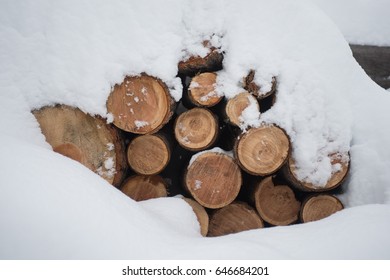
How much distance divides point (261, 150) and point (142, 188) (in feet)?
2.57

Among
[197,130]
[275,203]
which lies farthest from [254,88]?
[275,203]

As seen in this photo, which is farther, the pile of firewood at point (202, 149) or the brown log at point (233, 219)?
the brown log at point (233, 219)

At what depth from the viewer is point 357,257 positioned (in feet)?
3.91

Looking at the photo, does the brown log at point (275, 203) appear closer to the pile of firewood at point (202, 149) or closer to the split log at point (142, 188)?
the pile of firewood at point (202, 149)

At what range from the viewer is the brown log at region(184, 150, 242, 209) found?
5.85 ft

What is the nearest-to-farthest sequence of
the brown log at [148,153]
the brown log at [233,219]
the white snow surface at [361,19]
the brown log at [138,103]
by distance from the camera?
1. the brown log at [138,103]
2. the brown log at [148,153]
3. the brown log at [233,219]
4. the white snow surface at [361,19]

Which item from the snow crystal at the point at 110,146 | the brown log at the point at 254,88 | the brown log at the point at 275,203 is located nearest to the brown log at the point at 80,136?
the snow crystal at the point at 110,146

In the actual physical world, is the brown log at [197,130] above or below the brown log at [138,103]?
below

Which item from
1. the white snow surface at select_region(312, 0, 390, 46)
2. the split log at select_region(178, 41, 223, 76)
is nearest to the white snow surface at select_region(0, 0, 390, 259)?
the split log at select_region(178, 41, 223, 76)

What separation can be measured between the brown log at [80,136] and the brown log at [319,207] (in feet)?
3.88

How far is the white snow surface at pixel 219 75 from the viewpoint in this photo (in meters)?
1.47
